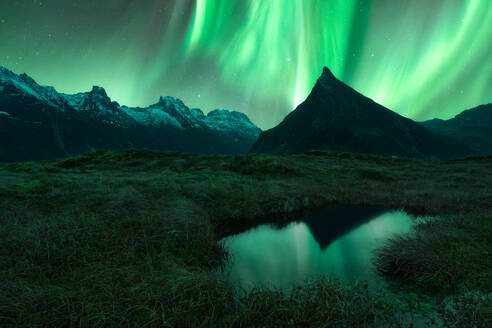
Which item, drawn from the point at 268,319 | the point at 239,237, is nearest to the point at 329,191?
the point at 239,237

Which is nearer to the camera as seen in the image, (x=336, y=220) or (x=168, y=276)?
(x=168, y=276)

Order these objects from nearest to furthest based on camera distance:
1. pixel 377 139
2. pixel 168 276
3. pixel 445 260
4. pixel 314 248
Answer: pixel 168 276, pixel 445 260, pixel 314 248, pixel 377 139

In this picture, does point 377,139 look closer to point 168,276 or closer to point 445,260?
point 445,260

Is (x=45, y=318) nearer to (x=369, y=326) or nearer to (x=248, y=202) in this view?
(x=369, y=326)

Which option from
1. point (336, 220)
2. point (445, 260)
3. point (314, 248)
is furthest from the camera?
point (336, 220)

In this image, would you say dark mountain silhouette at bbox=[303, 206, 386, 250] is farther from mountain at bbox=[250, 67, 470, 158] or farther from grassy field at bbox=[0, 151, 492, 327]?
mountain at bbox=[250, 67, 470, 158]

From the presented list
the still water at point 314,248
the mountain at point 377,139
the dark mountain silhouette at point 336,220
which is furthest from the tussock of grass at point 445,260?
the mountain at point 377,139

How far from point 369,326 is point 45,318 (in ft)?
24.4

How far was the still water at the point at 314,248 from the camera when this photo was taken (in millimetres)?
8914

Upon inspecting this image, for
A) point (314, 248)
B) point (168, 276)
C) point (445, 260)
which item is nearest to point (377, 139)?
point (314, 248)

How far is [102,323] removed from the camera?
184 inches

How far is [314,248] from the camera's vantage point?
12.1 metres

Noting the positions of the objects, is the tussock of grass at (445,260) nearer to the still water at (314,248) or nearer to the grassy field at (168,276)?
the grassy field at (168,276)

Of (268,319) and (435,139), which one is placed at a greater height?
(435,139)
